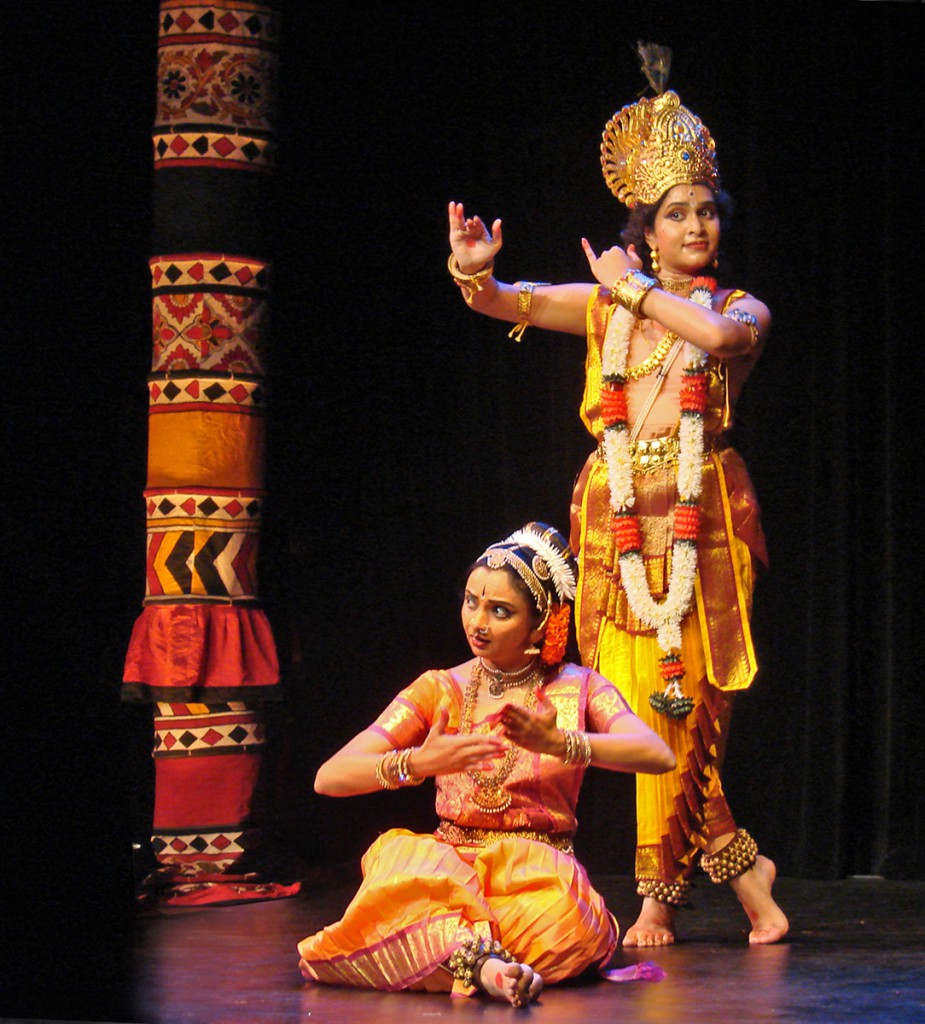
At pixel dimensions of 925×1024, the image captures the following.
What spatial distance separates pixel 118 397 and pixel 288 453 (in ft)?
1.56

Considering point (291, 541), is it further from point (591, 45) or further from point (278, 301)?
point (591, 45)

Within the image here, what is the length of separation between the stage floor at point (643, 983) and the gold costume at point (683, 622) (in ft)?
0.85

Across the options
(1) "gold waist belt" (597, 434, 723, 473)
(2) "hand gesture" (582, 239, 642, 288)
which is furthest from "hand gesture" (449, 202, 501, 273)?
(1) "gold waist belt" (597, 434, 723, 473)

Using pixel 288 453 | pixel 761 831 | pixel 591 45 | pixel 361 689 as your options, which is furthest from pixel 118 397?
pixel 761 831

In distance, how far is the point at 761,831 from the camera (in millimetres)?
4543

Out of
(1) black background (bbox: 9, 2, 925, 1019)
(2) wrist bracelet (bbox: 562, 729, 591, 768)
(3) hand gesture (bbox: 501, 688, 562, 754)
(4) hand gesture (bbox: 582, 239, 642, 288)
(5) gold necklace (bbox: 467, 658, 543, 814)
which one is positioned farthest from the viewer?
(1) black background (bbox: 9, 2, 925, 1019)

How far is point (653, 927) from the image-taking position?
344cm

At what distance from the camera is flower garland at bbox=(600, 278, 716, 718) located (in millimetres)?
3449

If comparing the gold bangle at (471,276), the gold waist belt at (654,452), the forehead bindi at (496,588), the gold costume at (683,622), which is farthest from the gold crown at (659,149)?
the forehead bindi at (496,588)

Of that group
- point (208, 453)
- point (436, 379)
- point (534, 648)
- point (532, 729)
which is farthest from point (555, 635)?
point (436, 379)

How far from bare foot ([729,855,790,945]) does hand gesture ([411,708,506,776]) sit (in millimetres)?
978

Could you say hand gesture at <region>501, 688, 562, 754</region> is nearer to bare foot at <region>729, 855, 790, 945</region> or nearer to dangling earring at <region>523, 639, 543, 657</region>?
dangling earring at <region>523, 639, 543, 657</region>

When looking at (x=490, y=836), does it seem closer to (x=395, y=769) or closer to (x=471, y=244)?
(x=395, y=769)

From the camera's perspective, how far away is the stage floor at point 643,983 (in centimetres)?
269
